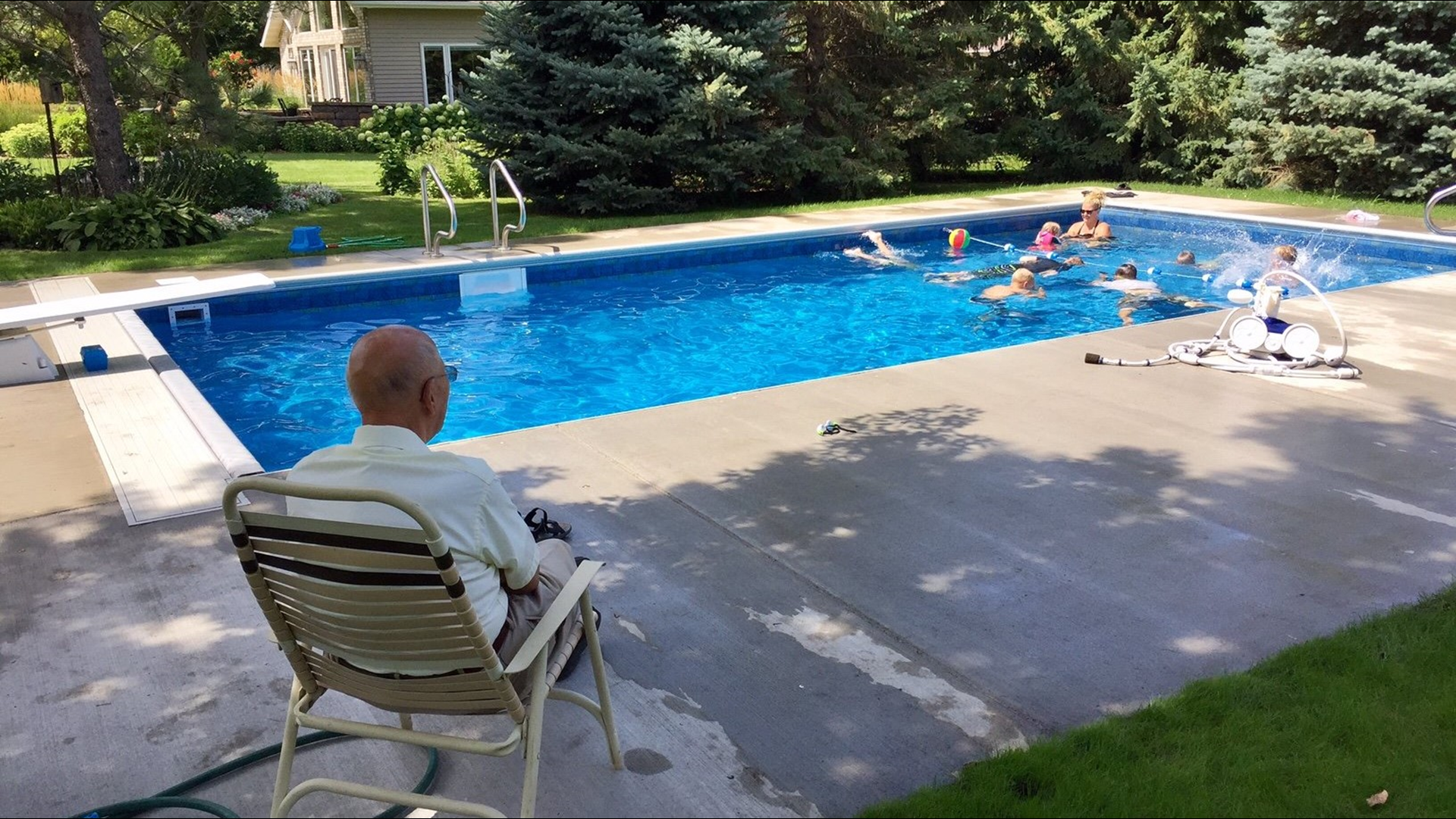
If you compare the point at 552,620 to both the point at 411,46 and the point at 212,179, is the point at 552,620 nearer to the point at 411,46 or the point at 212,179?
the point at 212,179

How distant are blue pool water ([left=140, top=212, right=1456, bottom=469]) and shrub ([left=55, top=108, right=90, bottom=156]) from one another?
14.9m

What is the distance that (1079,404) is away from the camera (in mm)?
6324

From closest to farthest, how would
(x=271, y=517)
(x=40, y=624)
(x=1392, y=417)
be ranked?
(x=271, y=517) → (x=40, y=624) → (x=1392, y=417)

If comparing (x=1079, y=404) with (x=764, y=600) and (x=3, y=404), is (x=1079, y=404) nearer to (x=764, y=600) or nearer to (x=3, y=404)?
(x=764, y=600)

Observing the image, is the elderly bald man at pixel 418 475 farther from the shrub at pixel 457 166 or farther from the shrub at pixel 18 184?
the shrub at pixel 457 166

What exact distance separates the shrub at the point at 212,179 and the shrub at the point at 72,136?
8.92 metres

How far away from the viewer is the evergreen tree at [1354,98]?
50.3 feet

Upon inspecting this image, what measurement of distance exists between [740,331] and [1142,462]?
559cm

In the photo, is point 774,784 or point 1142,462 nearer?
point 774,784

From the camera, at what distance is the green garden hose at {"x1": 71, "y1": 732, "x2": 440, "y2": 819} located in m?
2.63

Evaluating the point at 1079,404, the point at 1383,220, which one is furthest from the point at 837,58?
the point at 1079,404

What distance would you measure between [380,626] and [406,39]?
28.3m

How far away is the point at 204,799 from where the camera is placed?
2689 mm

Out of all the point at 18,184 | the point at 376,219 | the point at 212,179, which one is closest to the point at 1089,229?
the point at 376,219
